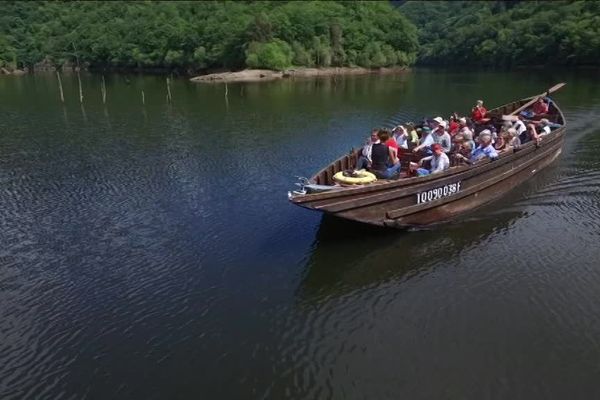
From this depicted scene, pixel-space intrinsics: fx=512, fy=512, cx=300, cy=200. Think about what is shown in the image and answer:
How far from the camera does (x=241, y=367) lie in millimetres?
10406

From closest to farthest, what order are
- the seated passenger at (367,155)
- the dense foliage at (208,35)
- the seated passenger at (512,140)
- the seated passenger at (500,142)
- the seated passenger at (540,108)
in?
1. the seated passenger at (367,155)
2. the seated passenger at (500,142)
3. the seated passenger at (512,140)
4. the seated passenger at (540,108)
5. the dense foliage at (208,35)

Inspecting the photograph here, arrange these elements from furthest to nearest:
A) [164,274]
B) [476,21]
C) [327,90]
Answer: [476,21] < [327,90] < [164,274]

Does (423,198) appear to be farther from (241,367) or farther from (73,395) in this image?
(73,395)

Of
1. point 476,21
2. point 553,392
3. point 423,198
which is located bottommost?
point 553,392

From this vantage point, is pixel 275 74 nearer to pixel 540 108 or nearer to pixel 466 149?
pixel 540 108

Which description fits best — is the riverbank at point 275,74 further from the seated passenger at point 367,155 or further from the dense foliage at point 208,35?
the seated passenger at point 367,155

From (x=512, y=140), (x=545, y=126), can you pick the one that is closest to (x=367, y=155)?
(x=512, y=140)

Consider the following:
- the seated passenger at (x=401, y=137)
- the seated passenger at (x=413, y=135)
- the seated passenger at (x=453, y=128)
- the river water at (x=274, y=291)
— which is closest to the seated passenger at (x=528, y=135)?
the river water at (x=274, y=291)

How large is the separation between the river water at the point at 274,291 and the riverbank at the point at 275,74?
215ft

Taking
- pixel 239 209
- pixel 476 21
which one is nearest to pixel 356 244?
pixel 239 209

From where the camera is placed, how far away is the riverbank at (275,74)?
88.3 m

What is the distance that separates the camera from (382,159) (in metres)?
16.2

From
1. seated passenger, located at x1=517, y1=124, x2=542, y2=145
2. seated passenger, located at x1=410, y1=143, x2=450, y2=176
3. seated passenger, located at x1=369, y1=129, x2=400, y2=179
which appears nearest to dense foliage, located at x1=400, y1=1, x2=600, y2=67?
seated passenger, located at x1=517, y1=124, x2=542, y2=145

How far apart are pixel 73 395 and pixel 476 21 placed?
177 metres
